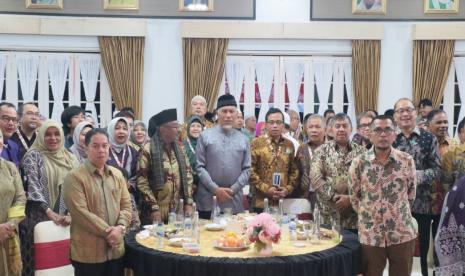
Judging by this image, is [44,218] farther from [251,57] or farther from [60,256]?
[251,57]

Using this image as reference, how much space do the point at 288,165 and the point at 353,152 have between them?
0.74 m

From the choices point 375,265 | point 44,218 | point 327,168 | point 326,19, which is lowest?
point 375,265

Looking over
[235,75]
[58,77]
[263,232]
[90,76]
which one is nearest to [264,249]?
[263,232]

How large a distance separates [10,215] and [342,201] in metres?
2.55

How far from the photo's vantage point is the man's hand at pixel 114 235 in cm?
362

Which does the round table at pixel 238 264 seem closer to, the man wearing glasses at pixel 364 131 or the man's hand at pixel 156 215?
the man's hand at pixel 156 215

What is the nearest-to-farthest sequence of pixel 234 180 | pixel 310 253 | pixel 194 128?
pixel 310 253
pixel 234 180
pixel 194 128

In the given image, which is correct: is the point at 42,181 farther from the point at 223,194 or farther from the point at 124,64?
the point at 124,64

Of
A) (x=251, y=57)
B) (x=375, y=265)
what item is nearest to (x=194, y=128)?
Result: (x=375, y=265)

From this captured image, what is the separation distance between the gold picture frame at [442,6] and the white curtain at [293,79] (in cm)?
256

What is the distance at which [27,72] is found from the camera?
10.4 meters

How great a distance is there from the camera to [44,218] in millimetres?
4238

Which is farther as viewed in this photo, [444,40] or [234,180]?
[444,40]

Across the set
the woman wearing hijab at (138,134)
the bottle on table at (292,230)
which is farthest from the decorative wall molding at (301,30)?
the bottle on table at (292,230)
